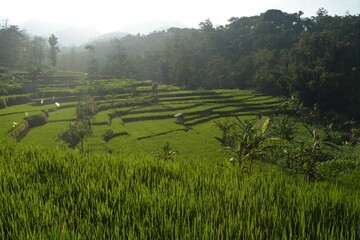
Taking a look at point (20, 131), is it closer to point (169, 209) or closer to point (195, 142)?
point (195, 142)

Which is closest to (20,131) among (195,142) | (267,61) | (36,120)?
(36,120)

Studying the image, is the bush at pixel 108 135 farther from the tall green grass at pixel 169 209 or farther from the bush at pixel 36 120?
the tall green grass at pixel 169 209

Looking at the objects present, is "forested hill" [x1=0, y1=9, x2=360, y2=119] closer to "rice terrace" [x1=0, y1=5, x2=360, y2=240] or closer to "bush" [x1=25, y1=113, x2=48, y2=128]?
"rice terrace" [x1=0, y1=5, x2=360, y2=240]

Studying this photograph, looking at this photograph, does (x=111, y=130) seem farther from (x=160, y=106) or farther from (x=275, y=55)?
(x=275, y=55)

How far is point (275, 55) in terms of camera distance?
56344 millimetres

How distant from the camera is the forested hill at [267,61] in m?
41.2

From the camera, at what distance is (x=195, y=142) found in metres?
22.2

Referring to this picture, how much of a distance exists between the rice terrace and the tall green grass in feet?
0.08

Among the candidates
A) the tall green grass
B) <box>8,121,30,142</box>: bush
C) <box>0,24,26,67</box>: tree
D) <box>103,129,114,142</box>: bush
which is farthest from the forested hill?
the tall green grass

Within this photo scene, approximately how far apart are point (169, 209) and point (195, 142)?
18819 mm

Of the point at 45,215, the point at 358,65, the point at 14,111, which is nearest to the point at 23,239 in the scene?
the point at 45,215

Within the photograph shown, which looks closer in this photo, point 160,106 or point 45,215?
point 45,215

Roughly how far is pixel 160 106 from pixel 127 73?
2922 centimetres

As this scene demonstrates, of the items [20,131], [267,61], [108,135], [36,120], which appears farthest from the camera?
[267,61]
